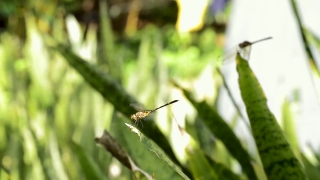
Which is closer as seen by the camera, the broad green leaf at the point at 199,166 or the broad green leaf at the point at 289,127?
the broad green leaf at the point at 199,166

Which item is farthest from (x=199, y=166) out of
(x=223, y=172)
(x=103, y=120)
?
(x=103, y=120)

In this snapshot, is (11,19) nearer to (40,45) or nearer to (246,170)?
(40,45)

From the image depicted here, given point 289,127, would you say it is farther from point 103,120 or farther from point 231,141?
point 103,120

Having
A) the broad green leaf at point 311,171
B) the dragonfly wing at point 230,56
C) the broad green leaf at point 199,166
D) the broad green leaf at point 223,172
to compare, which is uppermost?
the dragonfly wing at point 230,56

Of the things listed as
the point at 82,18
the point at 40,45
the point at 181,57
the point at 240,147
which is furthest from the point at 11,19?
the point at 240,147

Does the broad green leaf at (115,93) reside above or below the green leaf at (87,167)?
above

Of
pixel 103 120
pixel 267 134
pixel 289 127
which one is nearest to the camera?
pixel 267 134

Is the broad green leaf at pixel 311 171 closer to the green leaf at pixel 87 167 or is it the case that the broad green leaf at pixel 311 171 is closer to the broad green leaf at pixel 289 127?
the broad green leaf at pixel 289 127

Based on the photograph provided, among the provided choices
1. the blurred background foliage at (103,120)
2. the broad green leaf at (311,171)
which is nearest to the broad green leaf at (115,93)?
the blurred background foliage at (103,120)

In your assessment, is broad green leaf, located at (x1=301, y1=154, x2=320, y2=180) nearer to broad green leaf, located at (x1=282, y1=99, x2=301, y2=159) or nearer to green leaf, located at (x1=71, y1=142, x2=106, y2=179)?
broad green leaf, located at (x1=282, y1=99, x2=301, y2=159)
